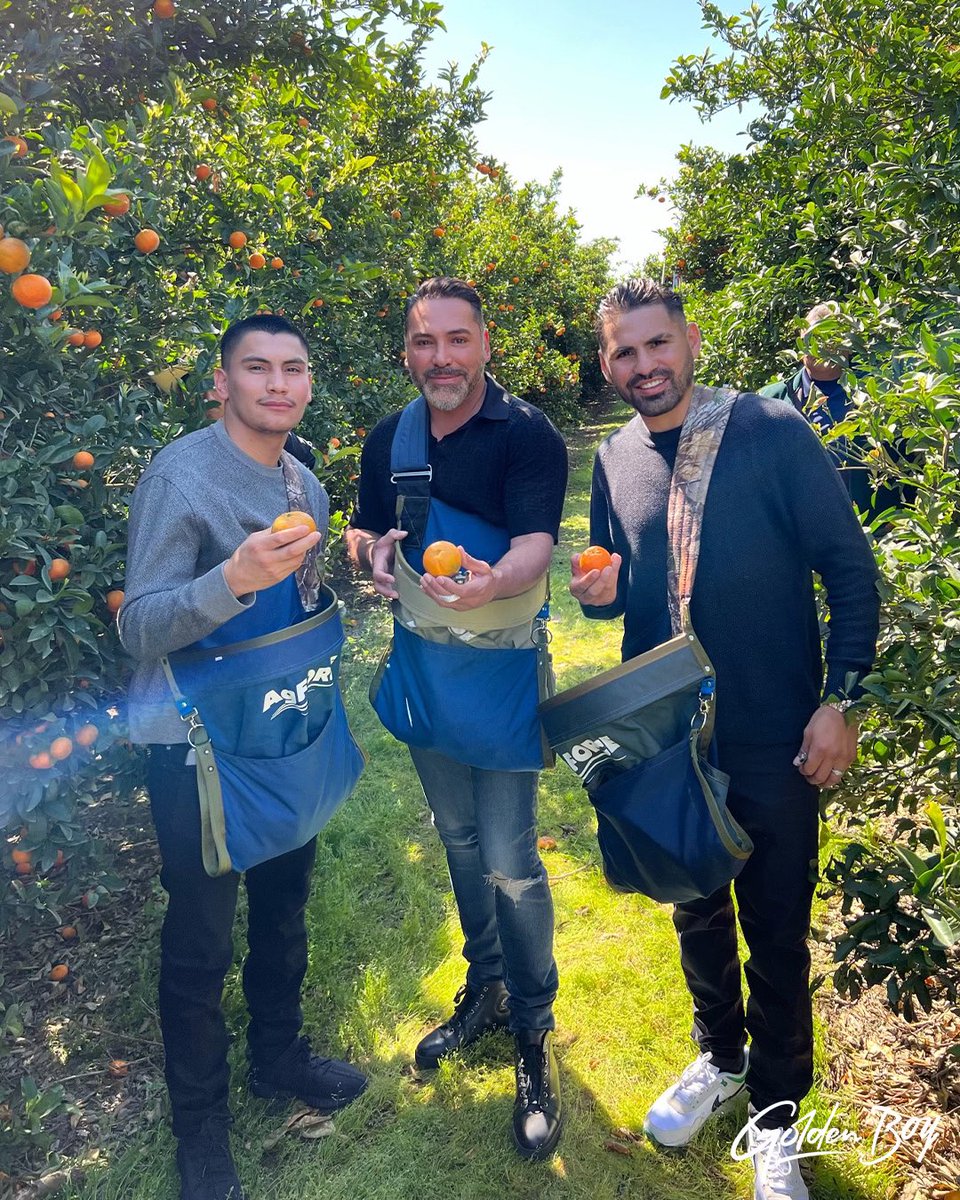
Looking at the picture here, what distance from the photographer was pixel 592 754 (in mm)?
1935

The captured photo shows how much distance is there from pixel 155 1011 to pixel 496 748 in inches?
69.1

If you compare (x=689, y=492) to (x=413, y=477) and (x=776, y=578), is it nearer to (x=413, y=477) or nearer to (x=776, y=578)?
(x=776, y=578)

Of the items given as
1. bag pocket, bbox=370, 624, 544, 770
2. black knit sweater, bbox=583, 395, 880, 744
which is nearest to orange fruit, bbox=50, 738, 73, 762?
bag pocket, bbox=370, 624, 544, 770

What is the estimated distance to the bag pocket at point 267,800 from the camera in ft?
6.22

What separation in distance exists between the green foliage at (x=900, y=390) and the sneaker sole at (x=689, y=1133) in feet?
1.90

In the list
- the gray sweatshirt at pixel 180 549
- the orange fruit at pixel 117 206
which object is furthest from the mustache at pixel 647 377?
the orange fruit at pixel 117 206

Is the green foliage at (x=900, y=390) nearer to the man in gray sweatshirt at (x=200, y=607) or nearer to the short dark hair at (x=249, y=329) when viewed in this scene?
the man in gray sweatshirt at (x=200, y=607)

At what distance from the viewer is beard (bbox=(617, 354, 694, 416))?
76.2 inches

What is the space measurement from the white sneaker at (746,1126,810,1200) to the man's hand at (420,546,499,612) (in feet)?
5.41

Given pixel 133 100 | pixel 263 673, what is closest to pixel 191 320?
pixel 133 100

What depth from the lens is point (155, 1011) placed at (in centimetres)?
Result: 276

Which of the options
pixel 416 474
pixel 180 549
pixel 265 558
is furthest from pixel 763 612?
pixel 180 549

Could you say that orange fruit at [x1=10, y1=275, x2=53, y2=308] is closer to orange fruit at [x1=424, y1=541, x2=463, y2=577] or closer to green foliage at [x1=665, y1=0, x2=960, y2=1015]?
orange fruit at [x1=424, y1=541, x2=463, y2=577]

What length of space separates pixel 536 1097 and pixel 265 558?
1.87 m
